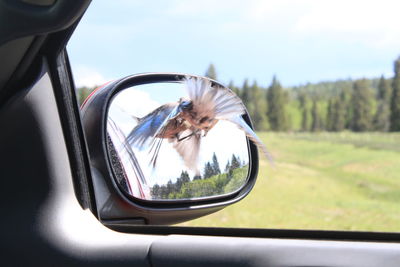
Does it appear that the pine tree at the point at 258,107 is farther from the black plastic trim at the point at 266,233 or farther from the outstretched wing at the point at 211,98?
the black plastic trim at the point at 266,233

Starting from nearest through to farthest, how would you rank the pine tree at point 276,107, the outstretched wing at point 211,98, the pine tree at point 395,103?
the outstretched wing at point 211,98 < the pine tree at point 395,103 < the pine tree at point 276,107

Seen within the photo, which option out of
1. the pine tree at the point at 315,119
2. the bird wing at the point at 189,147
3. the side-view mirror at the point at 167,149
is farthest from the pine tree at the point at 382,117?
the bird wing at the point at 189,147

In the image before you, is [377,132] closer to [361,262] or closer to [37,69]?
[361,262]

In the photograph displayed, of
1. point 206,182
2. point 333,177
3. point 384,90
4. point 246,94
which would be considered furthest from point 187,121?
point 333,177

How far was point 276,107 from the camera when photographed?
224 centimetres

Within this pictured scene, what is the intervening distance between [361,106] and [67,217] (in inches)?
48.4

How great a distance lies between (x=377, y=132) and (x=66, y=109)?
1171 mm

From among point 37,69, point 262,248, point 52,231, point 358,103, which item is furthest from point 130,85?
point 358,103

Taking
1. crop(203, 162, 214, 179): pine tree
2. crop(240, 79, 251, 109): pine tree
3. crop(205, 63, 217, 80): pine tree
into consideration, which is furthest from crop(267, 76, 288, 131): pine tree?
crop(203, 162, 214, 179): pine tree

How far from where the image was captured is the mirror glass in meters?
1.79

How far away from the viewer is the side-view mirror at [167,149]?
1.79m

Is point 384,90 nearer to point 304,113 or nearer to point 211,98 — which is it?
point 304,113

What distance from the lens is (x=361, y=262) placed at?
4.79ft

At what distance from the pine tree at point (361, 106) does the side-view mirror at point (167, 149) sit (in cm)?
54
